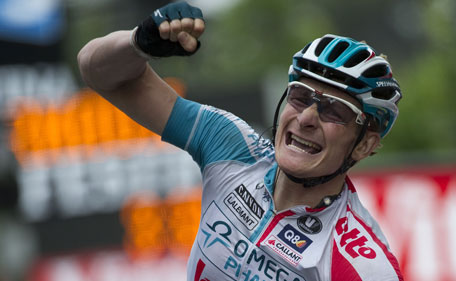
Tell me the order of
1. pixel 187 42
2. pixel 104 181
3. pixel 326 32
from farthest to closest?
pixel 326 32 < pixel 104 181 < pixel 187 42

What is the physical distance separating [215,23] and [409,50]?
18684 mm

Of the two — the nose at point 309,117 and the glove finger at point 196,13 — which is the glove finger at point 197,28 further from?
the nose at point 309,117

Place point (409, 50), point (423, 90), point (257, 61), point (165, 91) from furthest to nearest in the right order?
point (409, 50) < point (257, 61) < point (423, 90) < point (165, 91)

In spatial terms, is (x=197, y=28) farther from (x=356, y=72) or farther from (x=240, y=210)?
(x=240, y=210)

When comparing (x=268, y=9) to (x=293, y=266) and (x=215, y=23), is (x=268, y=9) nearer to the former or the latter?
(x=215, y=23)

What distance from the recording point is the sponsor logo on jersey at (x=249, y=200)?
4.07 metres

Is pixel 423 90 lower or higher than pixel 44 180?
lower

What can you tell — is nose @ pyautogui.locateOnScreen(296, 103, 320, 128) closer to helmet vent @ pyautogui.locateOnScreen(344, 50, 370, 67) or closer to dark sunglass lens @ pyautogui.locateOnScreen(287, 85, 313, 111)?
dark sunglass lens @ pyautogui.locateOnScreen(287, 85, 313, 111)

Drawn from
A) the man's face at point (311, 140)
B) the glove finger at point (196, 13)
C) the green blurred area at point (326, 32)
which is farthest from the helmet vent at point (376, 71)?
the green blurred area at point (326, 32)

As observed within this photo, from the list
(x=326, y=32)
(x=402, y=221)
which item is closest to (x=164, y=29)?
(x=402, y=221)

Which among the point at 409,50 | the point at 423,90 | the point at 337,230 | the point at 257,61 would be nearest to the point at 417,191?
the point at 337,230

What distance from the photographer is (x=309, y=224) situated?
3.99m

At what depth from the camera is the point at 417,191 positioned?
38.2 ft

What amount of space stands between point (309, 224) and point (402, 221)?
7758mm
